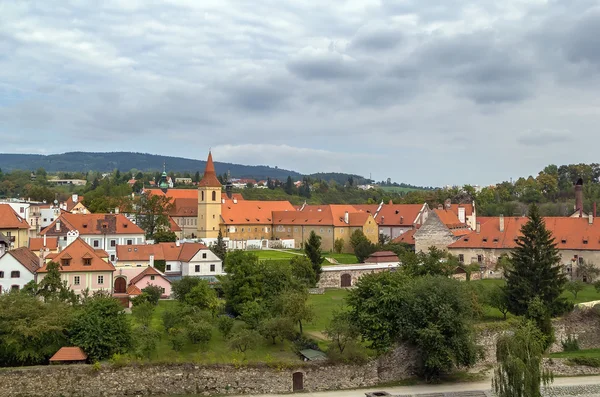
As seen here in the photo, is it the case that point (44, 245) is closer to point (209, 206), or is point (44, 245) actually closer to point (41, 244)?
point (41, 244)

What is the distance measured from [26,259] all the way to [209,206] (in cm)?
4111

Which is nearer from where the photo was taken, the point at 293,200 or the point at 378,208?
the point at 378,208

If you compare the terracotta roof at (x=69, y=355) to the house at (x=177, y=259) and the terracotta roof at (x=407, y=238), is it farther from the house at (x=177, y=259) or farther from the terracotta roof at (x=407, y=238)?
the terracotta roof at (x=407, y=238)

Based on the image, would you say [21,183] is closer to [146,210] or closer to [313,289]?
[146,210]

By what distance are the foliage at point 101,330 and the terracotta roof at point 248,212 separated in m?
55.7

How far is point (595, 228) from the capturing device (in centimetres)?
5909

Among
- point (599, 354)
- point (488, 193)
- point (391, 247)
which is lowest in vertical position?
point (599, 354)

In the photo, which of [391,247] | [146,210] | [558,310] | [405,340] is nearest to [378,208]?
[391,247]

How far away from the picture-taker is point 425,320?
3203 cm

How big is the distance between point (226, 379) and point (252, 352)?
13.1ft

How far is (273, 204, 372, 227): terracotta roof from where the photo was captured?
82000mm

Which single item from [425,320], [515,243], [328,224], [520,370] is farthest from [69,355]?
[328,224]

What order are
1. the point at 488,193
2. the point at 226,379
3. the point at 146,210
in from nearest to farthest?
the point at 226,379 → the point at 146,210 → the point at 488,193

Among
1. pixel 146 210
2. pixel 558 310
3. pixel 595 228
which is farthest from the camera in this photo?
pixel 146 210
